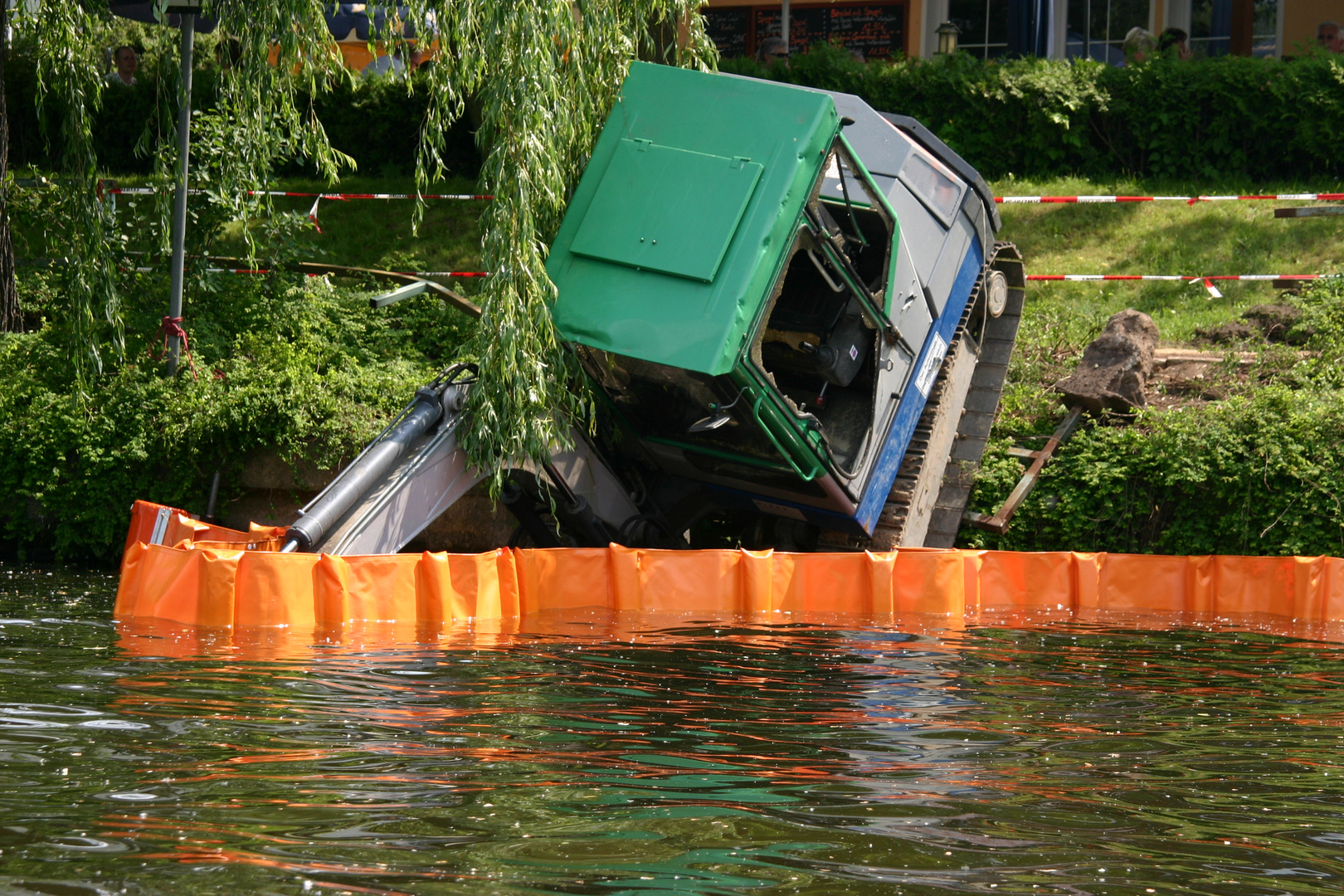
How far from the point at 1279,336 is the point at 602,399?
26.1ft

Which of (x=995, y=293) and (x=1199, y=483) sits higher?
(x=995, y=293)

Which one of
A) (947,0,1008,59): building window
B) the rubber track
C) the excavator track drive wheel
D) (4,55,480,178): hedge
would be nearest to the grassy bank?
the rubber track

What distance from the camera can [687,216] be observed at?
880 cm

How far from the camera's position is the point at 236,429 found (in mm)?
11359

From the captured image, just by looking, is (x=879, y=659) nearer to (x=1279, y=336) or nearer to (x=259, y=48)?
(x=259, y=48)

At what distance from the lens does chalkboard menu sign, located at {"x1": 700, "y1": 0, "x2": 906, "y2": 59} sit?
2361 cm

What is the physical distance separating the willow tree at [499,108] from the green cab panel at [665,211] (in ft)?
1.42

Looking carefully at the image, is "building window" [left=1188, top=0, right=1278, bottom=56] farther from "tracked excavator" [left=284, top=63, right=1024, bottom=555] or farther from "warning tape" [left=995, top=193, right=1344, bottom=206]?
"tracked excavator" [left=284, top=63, right=1024, bottom=555]

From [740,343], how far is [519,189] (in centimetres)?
186

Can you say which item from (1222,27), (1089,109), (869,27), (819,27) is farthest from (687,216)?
(1222,27)

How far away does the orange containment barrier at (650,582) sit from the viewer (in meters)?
7.94

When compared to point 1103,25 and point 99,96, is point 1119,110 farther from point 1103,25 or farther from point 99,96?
point 99,96

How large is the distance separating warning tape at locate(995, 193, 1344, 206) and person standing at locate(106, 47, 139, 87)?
13.2 m

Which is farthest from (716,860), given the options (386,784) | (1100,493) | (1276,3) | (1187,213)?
(1276,3)
